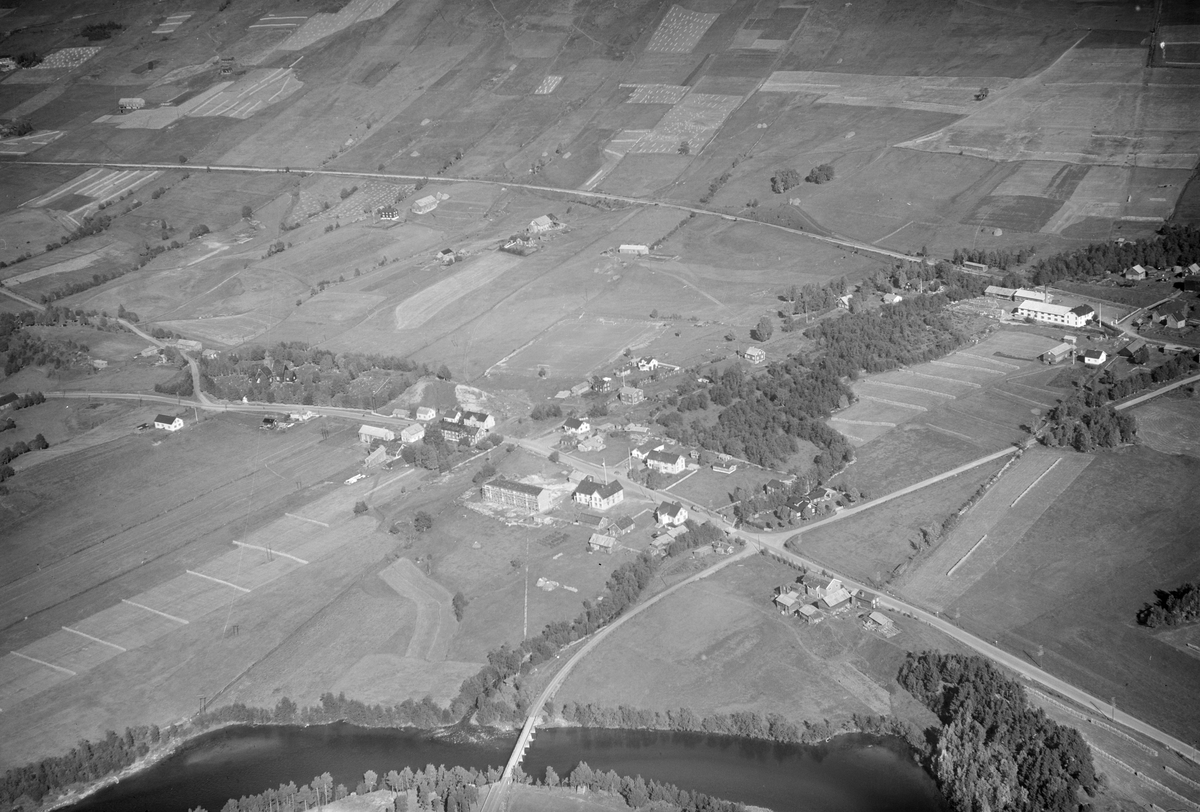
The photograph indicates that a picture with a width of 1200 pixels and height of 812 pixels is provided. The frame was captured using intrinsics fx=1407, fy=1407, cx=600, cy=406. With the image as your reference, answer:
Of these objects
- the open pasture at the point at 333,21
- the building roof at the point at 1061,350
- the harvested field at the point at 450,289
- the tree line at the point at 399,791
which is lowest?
the building roof at the point at 1061,350

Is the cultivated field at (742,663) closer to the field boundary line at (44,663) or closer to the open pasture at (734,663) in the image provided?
the open pasture at (734,663)

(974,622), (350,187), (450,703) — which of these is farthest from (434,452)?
(350,187)

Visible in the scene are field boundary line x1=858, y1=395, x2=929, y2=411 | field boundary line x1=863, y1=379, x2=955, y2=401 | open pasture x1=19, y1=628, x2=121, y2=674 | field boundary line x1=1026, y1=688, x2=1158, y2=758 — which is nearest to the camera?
field boundary line x1=1026, y1=688, x2=1158, y2=758

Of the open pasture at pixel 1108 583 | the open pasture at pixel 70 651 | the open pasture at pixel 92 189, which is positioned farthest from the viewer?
the open pasture at pixel 92 189

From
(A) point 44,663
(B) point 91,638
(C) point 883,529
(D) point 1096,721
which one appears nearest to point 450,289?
(B) point 91,638

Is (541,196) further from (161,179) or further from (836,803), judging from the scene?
(836,803)

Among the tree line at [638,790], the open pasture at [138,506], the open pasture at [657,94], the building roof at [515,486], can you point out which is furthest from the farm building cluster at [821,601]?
the open pasture at [657,94]

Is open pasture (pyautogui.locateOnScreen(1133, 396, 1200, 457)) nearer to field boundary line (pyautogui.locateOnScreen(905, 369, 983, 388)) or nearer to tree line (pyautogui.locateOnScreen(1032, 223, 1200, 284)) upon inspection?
field boundary line (pyautogui.locateOnScreen(905, 369, 983, 388))

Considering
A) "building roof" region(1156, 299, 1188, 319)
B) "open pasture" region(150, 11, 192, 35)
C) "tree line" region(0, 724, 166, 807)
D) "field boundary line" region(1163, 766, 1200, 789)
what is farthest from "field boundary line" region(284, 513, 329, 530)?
"open pasture" region(150, 11, 192, 35)
